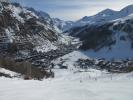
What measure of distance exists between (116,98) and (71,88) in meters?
2.93

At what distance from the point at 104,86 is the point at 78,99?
303cm

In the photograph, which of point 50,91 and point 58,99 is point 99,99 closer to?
point 58,99

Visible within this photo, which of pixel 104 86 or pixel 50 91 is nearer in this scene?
pixel 50 91

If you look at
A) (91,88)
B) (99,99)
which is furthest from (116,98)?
(91,88)

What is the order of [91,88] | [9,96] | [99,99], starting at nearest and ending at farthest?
1. [99,99]
2. [9,96]
3. [91,88]

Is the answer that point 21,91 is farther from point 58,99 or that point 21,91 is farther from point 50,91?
point 58,99

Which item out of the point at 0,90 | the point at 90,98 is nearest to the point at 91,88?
the point at 90,98

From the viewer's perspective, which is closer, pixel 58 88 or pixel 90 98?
pixel 90 98

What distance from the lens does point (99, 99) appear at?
12133mm

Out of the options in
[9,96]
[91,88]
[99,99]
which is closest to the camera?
[99,99]

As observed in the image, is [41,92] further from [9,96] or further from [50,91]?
[9,96]

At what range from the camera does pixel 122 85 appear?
15.1 meters

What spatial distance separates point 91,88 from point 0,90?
403 cm

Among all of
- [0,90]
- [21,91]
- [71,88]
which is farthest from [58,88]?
[0,90]
